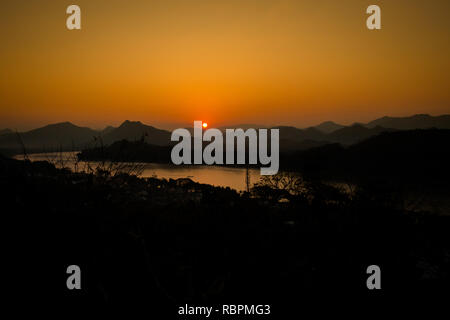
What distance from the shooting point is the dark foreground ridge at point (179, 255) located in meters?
2.11

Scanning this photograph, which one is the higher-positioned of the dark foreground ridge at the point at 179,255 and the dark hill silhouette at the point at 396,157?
the dark hill silhouette at the point at 396,157

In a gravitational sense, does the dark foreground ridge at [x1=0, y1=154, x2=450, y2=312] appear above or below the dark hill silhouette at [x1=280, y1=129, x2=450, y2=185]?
below

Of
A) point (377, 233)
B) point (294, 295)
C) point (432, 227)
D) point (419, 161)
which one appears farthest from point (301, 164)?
point (419, 161)

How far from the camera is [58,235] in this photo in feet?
8.30

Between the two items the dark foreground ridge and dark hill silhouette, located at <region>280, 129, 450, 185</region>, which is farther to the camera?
dark hill silhouette, located at <region>280, 129, 450, 185</region>

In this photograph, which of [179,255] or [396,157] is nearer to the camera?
[179,255]

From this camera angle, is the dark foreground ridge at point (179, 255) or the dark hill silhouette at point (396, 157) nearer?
the dark foreground ridge at point (179, 255)

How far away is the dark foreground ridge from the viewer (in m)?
2.11

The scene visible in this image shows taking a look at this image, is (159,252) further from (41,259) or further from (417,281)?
(417,281)

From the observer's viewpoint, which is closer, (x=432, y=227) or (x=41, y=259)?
(x=41, y=259)

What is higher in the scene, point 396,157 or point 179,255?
point 396,157

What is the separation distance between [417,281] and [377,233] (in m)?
0.82

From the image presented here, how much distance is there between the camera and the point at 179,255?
2.59m
